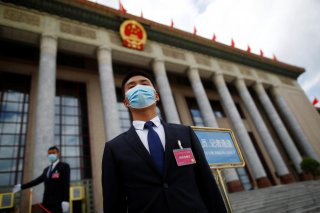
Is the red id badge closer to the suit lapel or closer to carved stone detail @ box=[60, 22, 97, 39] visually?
the suit lapel

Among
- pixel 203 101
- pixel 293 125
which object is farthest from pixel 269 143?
pixel 203 101

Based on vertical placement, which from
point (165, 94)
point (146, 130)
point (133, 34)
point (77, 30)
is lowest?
point (146, 130)

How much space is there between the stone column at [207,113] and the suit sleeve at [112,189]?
1130 cm

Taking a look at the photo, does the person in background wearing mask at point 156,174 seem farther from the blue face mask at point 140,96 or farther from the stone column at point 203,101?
the stone column at point 203,101

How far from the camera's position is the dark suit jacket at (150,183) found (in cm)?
134

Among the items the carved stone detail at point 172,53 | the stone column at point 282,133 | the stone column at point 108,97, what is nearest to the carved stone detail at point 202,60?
the carved stone detail at point 172,53

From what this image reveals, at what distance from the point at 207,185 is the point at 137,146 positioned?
0.63m

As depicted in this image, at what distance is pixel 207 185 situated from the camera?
157 cm

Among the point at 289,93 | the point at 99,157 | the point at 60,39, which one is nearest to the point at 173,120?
the point at 99,157

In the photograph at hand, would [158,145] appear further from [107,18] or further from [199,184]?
[107,18]

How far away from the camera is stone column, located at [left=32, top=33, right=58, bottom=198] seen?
7.07 m

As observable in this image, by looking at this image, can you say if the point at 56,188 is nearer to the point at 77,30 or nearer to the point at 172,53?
the point at 77,30

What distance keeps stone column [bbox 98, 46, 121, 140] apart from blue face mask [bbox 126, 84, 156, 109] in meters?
7.23

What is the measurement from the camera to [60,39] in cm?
1028
